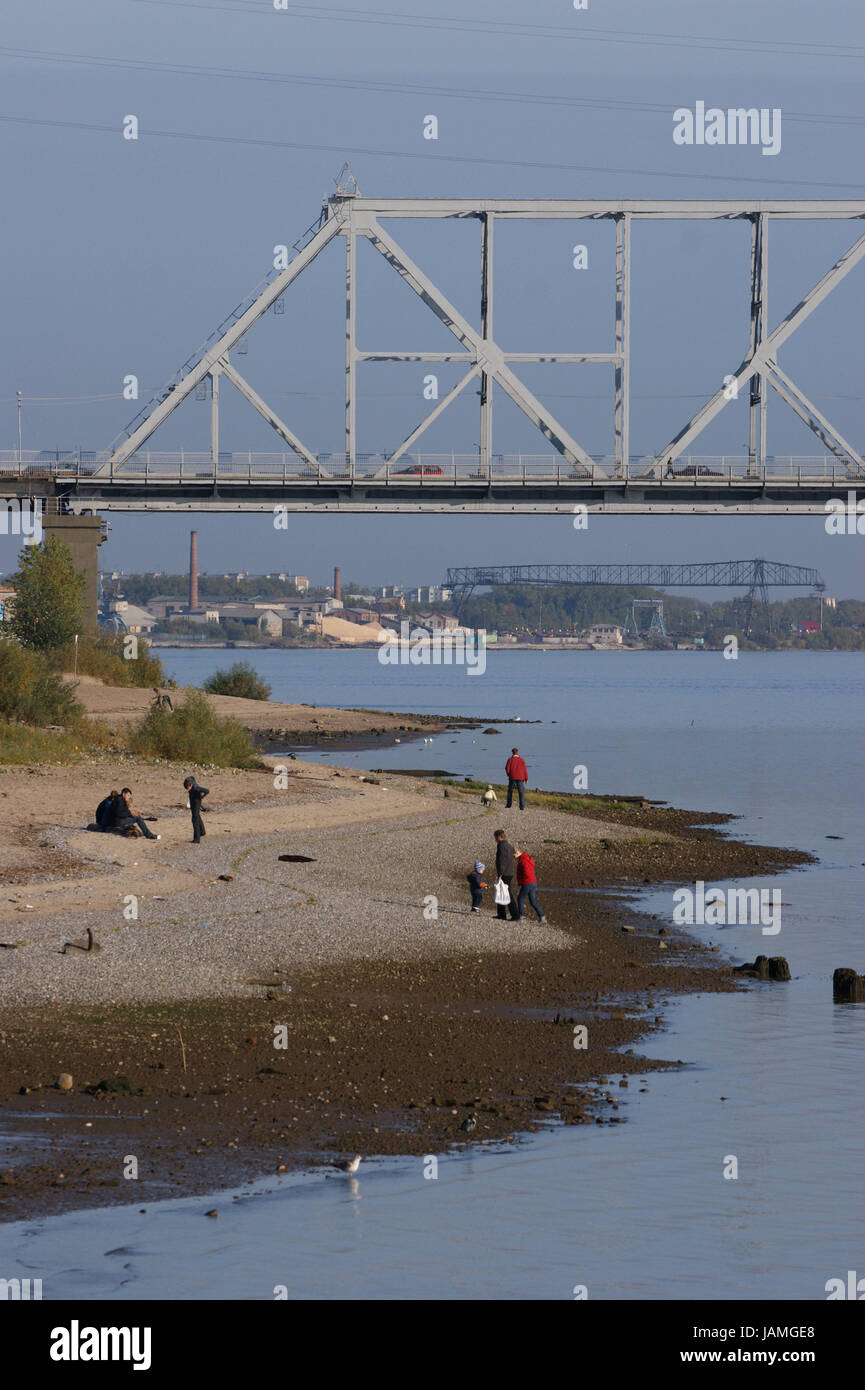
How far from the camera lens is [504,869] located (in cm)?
→ 2681

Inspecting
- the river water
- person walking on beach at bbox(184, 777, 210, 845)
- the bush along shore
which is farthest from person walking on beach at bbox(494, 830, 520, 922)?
person walking on beach at bbox(184, 777, 210, 845)

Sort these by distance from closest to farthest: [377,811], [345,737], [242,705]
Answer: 1. [377,811]
2. [345,737]
3. [242,705]

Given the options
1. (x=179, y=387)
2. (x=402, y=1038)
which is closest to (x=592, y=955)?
(x=402, y=1038)

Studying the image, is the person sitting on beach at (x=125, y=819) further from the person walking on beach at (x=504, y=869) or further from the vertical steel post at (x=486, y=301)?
the vertical steel post at (x=486, y=301)

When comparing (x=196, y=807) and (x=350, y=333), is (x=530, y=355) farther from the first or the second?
(x=196, y=807)

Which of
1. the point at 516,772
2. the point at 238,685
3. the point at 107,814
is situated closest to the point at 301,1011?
the point at 107,814

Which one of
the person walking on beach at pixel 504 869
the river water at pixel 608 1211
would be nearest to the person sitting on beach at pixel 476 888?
the person walking on beach at pixel 504 869

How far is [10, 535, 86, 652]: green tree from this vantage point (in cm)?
7219

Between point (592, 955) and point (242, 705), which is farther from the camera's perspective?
point (242, 705)

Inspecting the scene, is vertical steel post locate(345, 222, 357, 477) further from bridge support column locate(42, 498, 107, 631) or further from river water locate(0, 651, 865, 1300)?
river water locate(0, 651, 865, 1300)

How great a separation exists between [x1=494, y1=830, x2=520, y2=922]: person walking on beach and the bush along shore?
311mm

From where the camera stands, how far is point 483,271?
3755 inches
